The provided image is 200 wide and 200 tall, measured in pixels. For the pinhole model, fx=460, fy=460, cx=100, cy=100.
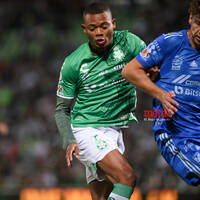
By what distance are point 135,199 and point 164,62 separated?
324cm

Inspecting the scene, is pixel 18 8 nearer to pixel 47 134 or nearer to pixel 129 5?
pixel 129 5

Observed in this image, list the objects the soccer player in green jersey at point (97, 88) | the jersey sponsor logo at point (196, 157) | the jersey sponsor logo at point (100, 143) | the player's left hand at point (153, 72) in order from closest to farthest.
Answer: the jersey sponsor logo at point (196, 157), the player's left hand at point (153, 72), the jersey sponsor logo at point (100, 143), the soccer player in green jersey at point (97, 88)

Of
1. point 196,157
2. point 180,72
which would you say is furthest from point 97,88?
point 196,157

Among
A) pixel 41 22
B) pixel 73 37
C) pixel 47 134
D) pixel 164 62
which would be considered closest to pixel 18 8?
pixel 41 22

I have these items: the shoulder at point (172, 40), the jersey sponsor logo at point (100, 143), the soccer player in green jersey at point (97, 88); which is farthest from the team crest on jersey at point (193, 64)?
the jersey sponsor logo at point (100, 143)

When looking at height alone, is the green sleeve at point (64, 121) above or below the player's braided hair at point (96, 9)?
below

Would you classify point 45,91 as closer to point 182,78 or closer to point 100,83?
point 100,83

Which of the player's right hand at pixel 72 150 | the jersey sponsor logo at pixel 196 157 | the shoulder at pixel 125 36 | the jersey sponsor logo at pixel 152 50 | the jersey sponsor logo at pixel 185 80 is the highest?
the jersey sponsor logo at pixel 152 50

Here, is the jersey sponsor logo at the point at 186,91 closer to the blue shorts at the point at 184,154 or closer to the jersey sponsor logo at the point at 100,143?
the blue shorts at the point at 184,154

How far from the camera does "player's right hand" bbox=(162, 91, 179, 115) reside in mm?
3219

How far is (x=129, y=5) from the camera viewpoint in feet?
36.2

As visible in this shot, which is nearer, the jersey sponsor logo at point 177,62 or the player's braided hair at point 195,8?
the player's braided hair at point 195,8

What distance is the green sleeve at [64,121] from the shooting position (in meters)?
3.91

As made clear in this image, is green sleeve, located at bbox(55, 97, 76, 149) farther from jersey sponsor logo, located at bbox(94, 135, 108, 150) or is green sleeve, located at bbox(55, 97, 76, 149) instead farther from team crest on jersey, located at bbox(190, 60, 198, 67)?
team crest on jersey, located at bbox(190, 60, 198, 67)
